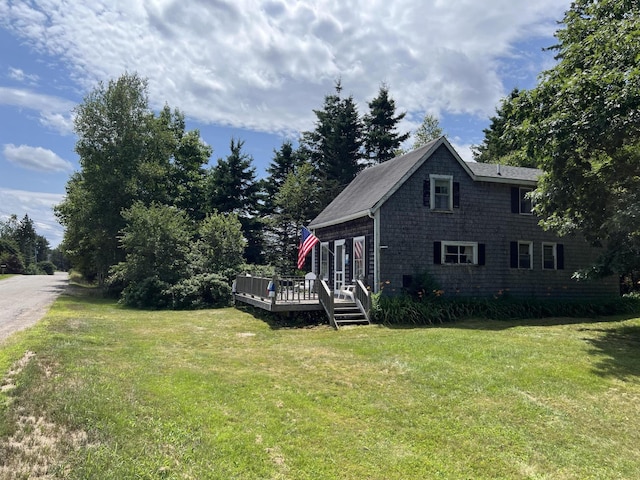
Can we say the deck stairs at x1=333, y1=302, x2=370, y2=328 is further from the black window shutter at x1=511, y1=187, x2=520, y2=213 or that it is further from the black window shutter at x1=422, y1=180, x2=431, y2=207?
the black window shutter at x1=511, y1=187, x2=520, y2=213

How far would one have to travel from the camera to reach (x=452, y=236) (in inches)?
664

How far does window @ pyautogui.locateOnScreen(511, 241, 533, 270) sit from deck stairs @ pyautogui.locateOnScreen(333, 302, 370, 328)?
7.33m

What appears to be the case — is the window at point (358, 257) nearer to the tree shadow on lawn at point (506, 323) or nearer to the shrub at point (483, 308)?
the shrub at point (483, 308)

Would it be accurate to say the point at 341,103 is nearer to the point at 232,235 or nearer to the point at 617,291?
the point at 232,235

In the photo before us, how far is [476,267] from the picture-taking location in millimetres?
17109

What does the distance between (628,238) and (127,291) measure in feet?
66.2

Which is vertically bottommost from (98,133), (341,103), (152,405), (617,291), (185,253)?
(152,405)

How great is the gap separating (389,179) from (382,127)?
853 inches

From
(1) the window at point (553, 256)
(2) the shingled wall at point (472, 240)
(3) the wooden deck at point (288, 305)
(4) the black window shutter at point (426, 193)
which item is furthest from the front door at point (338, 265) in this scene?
(1) the window at point (553, 256)

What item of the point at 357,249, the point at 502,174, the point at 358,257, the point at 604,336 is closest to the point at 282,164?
the point at 357,249

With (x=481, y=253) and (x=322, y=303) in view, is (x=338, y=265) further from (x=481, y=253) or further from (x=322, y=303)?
(x=481, y=253)

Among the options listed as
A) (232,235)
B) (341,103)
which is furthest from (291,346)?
(341,103)

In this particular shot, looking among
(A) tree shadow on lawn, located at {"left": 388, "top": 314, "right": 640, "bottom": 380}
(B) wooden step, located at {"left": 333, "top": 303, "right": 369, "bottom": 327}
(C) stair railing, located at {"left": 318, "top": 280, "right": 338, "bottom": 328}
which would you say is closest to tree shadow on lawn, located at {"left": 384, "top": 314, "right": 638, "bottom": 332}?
(A) tree shadow on lawn, located at {"left": 388, "top": 314, "right": 640, "bottom": 380}

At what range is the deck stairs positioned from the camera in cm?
1398
